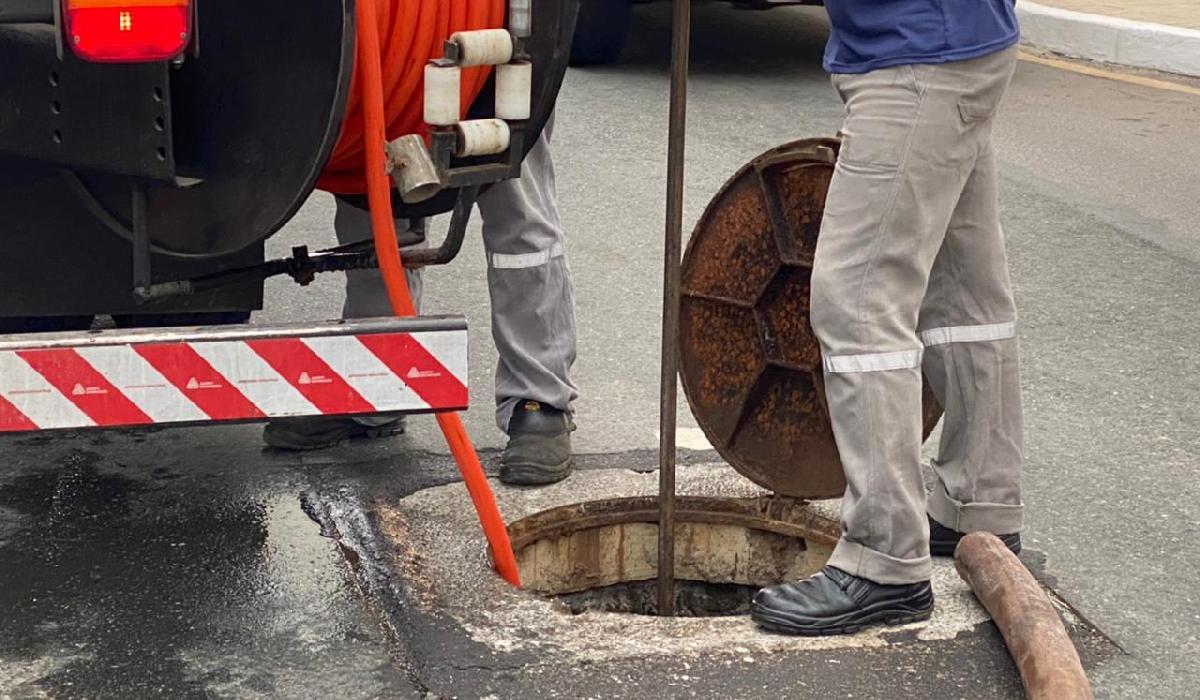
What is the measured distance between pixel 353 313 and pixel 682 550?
3.48 ft

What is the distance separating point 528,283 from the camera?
13.6ft

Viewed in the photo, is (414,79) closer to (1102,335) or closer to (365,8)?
(365,8)

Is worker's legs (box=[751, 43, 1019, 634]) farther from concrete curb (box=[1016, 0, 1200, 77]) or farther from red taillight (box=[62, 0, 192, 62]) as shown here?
concrete curb (box=[1016, 0, 1200, 77])

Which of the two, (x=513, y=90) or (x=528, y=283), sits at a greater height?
(x=513, y=90)

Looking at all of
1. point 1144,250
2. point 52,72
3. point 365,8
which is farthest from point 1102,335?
point 52,72

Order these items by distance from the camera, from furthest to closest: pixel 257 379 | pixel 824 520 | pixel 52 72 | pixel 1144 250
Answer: pixel 1144 250, pixel 824 520, pixel 52 72, pixel 257 379

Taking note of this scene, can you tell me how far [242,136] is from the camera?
300 cm

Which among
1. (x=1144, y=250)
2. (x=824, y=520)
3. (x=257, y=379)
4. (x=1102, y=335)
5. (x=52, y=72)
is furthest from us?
(x=1144, y=250)

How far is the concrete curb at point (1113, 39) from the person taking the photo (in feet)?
33.9

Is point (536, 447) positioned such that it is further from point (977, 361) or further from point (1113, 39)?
point (1113, 39)

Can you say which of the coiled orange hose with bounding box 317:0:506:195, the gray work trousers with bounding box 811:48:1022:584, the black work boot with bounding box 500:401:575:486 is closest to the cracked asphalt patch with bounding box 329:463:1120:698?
the gray work trousers with bounding box 811:48:1022:584

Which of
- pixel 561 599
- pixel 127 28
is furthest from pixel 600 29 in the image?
pixel 127 28

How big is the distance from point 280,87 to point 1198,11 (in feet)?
32.5

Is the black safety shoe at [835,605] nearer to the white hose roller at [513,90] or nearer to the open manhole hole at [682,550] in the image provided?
the open manhole hole at [682,550]
